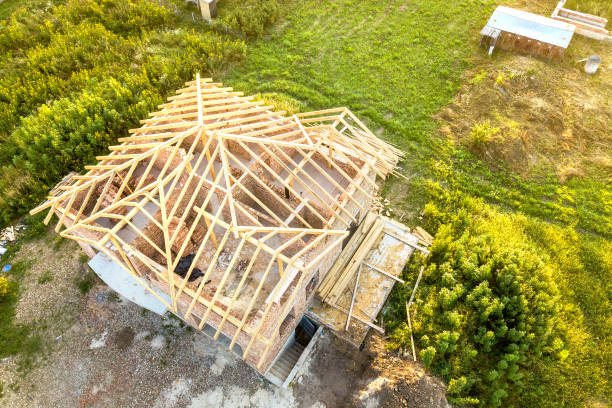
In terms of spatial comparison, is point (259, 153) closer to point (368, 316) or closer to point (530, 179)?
point (368, 316)

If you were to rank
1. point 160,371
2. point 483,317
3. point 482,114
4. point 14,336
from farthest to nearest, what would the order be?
point 482,114
point 14,336
point 483,317
point 160,371

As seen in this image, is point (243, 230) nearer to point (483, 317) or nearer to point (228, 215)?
point (228, 215)

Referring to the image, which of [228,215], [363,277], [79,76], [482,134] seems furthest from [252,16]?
[363,277]

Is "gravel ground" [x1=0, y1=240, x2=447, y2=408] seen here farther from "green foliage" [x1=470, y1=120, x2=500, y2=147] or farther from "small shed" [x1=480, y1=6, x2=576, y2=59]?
"small shed" [x1=480, y1=6, x2=576, y2=59]

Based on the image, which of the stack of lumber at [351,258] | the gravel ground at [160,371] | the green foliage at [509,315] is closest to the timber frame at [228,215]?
the stack of lumber at [351,258]

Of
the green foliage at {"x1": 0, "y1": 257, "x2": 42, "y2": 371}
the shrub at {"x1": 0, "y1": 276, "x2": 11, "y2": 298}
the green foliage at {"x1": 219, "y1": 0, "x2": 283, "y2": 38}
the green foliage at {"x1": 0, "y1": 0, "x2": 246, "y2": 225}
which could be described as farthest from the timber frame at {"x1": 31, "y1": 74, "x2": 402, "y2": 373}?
the green foliage at {"x1": 219, "y1": 0, "x2": 283, "y2": 38}

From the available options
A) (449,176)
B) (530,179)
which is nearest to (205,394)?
(449,176)
